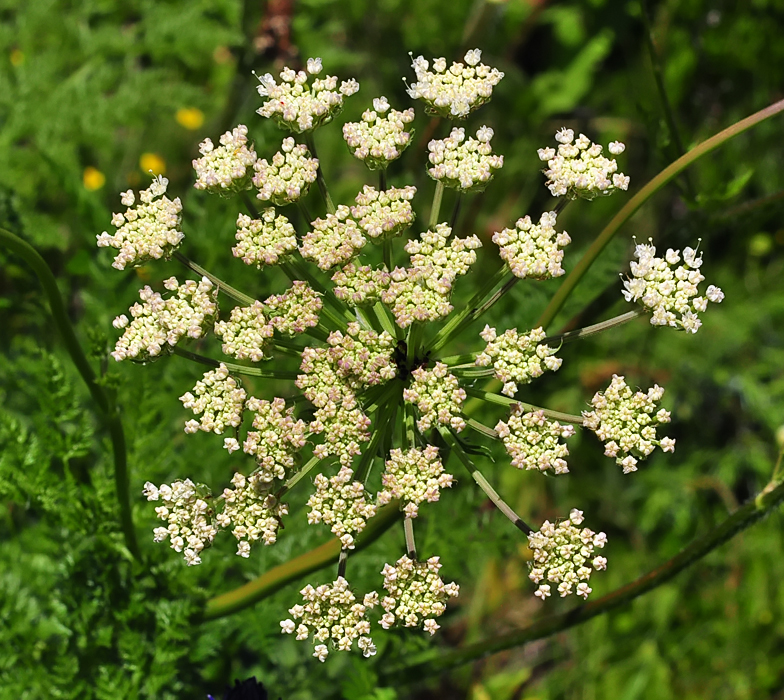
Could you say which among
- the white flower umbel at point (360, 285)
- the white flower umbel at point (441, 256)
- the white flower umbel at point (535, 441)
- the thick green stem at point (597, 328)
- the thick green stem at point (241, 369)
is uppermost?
the white flower umbel at point (441, 256)

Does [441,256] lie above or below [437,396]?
above

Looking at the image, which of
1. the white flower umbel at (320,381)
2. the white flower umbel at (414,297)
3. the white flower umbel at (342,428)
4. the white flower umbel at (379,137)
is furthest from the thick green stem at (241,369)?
the white flower umbel at (379,137)

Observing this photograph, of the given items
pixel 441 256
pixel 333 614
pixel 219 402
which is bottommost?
pixel 333 614

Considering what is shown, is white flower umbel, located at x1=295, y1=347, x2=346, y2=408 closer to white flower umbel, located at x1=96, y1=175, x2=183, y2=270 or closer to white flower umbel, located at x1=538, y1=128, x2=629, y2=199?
white flower umbel, located at x1=96, y1=175, x2=183, y2=270

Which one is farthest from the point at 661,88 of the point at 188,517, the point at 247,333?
the point at 188,517

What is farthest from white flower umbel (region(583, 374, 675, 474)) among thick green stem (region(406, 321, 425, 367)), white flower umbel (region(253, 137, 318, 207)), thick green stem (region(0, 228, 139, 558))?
thick green stem (region(0, 228, 139, 558))

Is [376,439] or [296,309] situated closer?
[296,309]

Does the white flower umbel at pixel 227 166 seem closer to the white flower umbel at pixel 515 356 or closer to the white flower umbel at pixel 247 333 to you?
the white flower umbel at pixel 247 333

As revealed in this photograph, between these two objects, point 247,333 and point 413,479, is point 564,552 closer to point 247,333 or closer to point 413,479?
point 413,479
